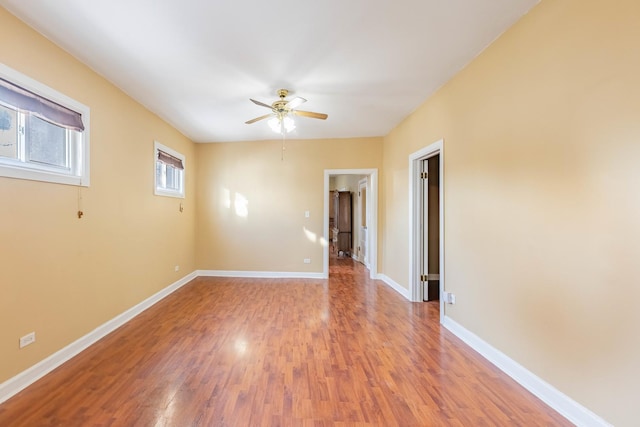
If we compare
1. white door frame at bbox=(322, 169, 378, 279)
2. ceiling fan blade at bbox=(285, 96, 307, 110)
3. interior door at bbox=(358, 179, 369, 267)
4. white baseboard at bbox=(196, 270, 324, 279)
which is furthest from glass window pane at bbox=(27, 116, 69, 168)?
interior door at bbox=(358, 179, 369, 267)

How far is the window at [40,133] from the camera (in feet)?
6.19

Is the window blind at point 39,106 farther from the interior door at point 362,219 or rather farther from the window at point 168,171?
the interior door at point 362,219

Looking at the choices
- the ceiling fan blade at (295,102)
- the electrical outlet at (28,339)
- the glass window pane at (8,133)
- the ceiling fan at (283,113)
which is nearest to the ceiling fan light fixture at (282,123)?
the ceiling fan at (283,113)

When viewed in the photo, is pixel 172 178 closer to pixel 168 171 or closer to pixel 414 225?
pixel 168 171

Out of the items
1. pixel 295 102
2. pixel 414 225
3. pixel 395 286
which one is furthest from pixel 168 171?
pixel 395 286

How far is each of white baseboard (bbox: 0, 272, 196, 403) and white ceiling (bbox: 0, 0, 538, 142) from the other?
2638mm

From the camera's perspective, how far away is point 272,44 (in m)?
2.25

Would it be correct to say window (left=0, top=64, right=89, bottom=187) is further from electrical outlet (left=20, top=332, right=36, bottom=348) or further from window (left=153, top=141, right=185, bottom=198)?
window (left=153, top=141, right=185, bottom=198)

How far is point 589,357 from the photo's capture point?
1512 millimetres

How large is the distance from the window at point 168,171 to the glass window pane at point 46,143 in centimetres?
146

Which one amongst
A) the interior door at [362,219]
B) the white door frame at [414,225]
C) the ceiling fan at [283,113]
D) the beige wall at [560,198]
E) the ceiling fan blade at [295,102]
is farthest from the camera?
the interior door at [362,219]

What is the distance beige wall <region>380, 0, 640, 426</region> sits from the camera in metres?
1.37

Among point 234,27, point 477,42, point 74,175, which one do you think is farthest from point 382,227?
point 74,175

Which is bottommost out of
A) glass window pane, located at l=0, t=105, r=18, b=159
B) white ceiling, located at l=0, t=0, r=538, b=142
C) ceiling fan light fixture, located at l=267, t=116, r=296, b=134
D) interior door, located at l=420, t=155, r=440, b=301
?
interior door, located at l=420, t=155, r=440, b=301
